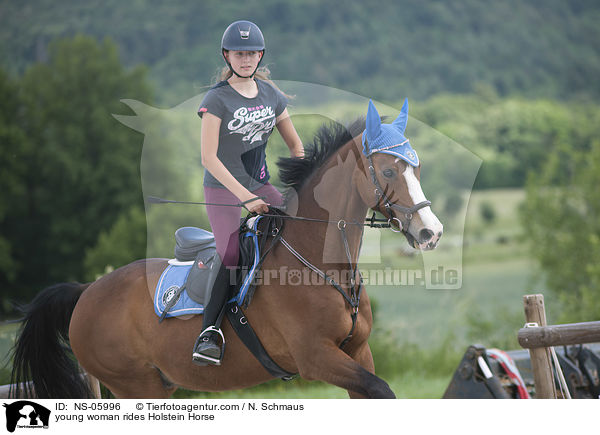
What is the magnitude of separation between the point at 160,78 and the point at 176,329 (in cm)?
6771

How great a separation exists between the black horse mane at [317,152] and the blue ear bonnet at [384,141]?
0.28 m

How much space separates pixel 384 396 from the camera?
3.68 meters

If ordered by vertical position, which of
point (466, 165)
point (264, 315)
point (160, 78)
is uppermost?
point (160, 78)

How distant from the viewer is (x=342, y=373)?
12.2 feet

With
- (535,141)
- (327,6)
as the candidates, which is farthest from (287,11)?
(535,141)

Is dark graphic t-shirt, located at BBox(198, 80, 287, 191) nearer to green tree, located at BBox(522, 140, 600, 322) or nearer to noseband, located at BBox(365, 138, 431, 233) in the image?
noseband, located at BBox(365, 138, 431, 233)

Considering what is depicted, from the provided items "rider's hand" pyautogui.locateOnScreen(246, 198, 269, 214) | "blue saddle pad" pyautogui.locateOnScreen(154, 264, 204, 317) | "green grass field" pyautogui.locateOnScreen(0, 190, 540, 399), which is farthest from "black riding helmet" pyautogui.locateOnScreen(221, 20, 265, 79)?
"green grass field" pyautogui.locateOnScreen(0, 190, 540, 399)

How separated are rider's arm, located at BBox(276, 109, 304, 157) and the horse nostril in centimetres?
121

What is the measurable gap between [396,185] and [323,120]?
107 centimetres

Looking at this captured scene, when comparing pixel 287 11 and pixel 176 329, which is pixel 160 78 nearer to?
pixel 287 11

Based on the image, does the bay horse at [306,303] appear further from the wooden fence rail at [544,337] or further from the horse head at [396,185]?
the wooden fence rail at [544,337]

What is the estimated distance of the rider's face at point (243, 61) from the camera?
4160 millimetres

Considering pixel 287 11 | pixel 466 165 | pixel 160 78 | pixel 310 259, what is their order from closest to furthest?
pixel 310 259
pixel 466 165
pixel 160 78
pixel 287 11
